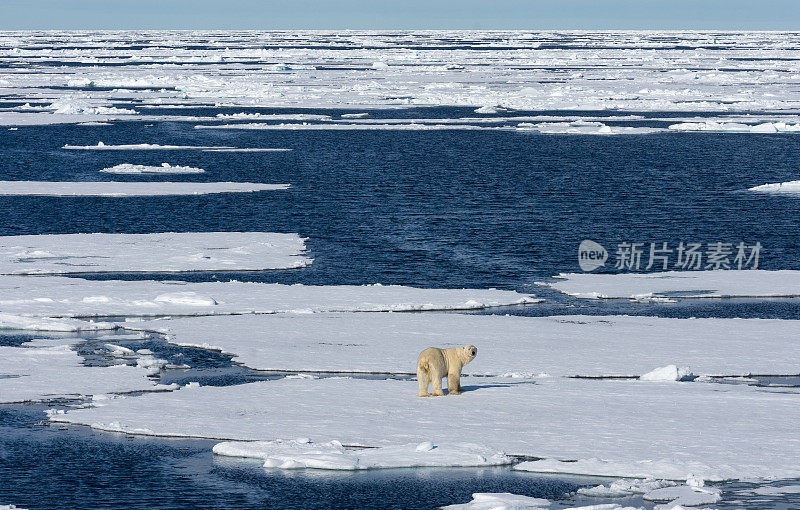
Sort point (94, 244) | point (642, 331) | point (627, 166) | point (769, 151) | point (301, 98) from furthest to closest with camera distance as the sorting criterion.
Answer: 1. point (301, 98)
2. point (769, 151)
3. point (627, 166)
4. point (94, 244)
5. point (642, 331)

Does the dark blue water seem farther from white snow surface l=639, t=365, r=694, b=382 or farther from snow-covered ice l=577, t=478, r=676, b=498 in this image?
snow-covered ice l=577, t=478, r=676, b=498

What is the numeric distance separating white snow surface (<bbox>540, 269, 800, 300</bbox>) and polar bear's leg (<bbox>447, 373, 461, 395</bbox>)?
19.5 ft

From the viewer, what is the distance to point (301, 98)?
5638 centimetres

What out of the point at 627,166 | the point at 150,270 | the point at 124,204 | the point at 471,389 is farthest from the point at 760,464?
the point at 627,166

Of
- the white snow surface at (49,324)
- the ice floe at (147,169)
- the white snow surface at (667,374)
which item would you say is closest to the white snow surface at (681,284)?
the white snow surface at (667,374)

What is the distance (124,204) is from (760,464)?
19.2 meters

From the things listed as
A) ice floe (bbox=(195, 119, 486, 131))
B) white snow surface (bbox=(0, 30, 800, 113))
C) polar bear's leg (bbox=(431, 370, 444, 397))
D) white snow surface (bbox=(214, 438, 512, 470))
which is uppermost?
white snow surface (bbox=(0, 30, 800, 113))

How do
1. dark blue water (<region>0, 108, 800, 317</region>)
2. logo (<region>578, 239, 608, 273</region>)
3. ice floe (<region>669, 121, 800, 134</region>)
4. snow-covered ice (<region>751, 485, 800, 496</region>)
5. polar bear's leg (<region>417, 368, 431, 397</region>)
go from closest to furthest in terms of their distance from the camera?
snow-covered ice (<region>751, 485, 800, 496</region>) → polar bear's leg (<region>417, 368, 431, 397</region>) → logo (<region>578, 239, 608, 273</region>) → dark blue water (<region>0, 108, 800, 317</region>) → ice floe (<region>669, 121, 800, 134</region>)

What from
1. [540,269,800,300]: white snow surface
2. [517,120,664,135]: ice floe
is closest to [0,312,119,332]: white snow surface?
[540,269,800,300]: white snow surface

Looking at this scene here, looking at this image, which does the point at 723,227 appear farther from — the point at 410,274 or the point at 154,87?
the point at 154,87

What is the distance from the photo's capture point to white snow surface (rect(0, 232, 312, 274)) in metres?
18.3

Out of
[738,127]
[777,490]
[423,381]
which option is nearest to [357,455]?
[423,381]

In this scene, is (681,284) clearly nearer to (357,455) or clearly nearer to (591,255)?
(591,255)

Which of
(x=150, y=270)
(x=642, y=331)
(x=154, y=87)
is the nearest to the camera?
(x=642, y=331)
